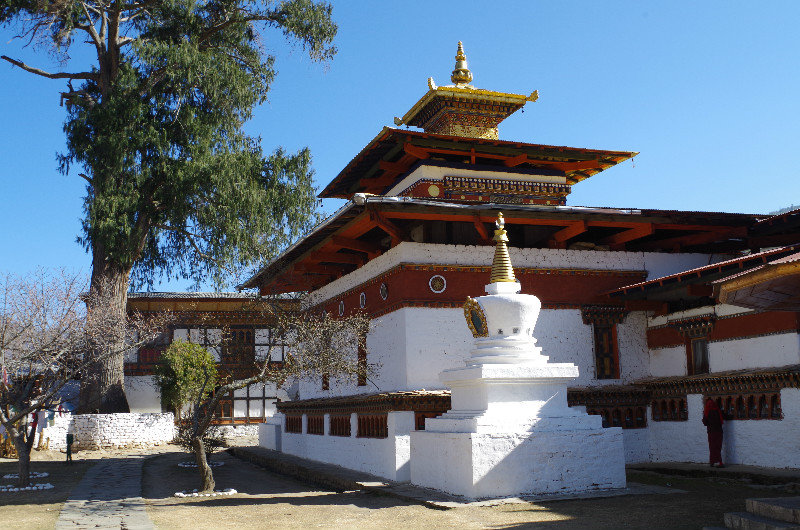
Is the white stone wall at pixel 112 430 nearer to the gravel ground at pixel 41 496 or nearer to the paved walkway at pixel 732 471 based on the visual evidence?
the gravel ground at pixel 41 496

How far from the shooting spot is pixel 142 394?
30.0 m

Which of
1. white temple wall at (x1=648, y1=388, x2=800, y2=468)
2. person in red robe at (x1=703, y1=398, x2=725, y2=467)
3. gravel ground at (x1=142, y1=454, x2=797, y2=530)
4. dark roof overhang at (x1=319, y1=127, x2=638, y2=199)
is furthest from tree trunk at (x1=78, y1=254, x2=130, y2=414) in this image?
person in red robe at (x1=703, y1=398, x2=725, y2=467)

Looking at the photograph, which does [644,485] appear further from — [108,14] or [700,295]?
[108,14]

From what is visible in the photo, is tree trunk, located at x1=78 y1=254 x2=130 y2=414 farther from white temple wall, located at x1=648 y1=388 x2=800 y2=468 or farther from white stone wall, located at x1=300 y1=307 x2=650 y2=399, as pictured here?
white temple wall, located at x1=648 y1=388 x2=800 y2=468

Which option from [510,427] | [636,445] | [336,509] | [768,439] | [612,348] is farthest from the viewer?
[612,348]

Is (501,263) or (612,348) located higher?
(501,263)

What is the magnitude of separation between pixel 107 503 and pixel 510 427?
19.0ft

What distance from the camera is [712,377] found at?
37.3 ft

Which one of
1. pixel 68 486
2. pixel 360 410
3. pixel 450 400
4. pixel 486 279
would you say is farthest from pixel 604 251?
pixel 68 486

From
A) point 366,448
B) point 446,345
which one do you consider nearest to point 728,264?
point 446,345

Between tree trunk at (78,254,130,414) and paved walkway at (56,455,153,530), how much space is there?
4551 millimetres

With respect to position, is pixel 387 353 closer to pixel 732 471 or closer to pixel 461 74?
pixel 732 471

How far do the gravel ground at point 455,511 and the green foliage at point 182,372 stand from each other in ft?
51.0

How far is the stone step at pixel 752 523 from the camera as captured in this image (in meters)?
5.80
